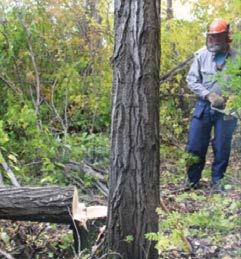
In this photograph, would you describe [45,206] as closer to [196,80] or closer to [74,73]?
[196,80]

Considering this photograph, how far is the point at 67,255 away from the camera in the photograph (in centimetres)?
428

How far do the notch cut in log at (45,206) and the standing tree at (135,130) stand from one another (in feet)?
2.07

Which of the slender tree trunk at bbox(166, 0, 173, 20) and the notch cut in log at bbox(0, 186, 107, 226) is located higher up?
the slender tree trunk at bbox(166, 0, 173, 20)

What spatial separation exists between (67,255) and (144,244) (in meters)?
0.94

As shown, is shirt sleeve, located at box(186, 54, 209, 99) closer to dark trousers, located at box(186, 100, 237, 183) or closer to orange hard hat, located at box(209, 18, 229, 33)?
dark trousers, located at box(186, 100, 237, 183)

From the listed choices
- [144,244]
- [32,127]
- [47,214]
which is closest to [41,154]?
[32,127]

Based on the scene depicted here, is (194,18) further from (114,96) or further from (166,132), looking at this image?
(114,96)

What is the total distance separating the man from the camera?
17.6 ft

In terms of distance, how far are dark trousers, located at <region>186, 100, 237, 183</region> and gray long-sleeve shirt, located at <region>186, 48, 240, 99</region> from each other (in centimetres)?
15

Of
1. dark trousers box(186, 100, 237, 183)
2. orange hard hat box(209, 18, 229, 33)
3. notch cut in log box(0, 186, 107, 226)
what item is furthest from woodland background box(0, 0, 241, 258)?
notch cut in log box(0, 186, 107, 226)

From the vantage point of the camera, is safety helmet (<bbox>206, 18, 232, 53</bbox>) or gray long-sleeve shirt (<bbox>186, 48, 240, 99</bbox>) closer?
safety helmet (<bbox>206, 18, 232, 53</bbox>)

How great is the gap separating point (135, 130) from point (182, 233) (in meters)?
0.77

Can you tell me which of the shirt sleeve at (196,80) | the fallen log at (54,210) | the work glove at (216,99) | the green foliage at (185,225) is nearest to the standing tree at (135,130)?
the green foliage at (185,225)

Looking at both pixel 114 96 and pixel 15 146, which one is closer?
pixel 114 96
